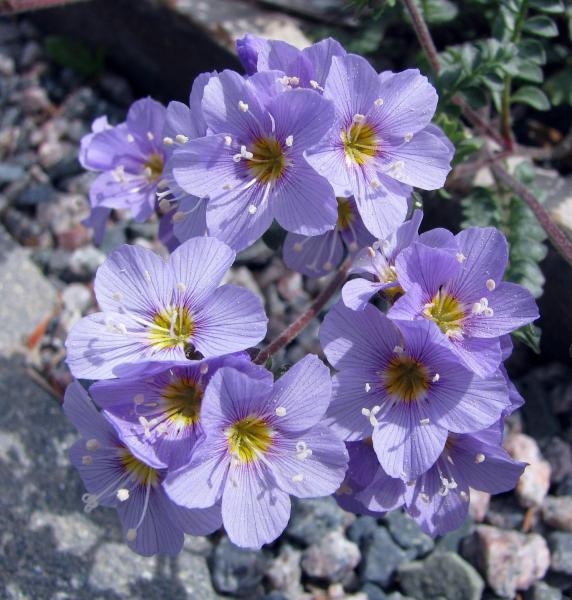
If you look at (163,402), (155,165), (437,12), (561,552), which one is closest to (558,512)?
(561,552)

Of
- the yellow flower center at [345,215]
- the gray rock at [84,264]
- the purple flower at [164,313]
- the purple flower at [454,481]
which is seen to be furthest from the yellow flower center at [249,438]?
the gray rock at [84,264]

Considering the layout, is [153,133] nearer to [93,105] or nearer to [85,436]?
[85,436]

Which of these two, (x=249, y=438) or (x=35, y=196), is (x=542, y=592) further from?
(x=35, y=196)

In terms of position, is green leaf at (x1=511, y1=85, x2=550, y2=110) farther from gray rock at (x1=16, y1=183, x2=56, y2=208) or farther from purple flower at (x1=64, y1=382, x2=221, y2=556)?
gray rock at (x1=16, y1=183, x2=56, y2=208)

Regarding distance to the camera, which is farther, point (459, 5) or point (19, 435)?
point (459, 5)

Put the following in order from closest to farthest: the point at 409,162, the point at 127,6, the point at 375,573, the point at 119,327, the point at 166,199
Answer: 1. the point at 119,327
2. the point at 409,162
3. the point at 166,199
4. the point at 375,573
5. the point at 127,6

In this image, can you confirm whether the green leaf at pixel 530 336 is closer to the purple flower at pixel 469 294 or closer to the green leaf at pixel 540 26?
the purple flower at pixel 469 294

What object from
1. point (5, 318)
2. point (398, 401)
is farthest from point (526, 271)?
point (5, 318)
